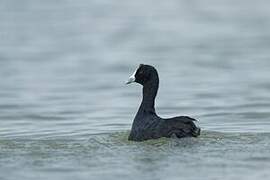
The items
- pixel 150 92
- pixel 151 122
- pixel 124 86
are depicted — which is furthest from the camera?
pixel 124 86

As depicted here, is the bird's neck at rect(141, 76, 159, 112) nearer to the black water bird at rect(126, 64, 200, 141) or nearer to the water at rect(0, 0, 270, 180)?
the black water bird at rect(126, 64, 200, 141)

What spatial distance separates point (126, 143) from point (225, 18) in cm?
2248

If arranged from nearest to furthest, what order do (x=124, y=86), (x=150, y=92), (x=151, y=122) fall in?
1. (x=151, y=122)
2. (x=150, y=92)
3. (x=124, y=86)

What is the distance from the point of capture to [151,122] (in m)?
16.5

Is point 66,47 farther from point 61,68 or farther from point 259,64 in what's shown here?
point 259,64

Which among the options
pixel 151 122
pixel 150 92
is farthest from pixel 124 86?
pixel 151 122

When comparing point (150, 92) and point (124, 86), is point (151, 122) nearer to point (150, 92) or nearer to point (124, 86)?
point (150, 92)

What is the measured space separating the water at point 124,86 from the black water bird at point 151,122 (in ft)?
0.54

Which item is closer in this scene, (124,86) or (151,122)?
(151,122)

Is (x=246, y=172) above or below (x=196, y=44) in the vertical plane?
below

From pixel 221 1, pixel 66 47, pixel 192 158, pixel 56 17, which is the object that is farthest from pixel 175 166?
pixel 221 1

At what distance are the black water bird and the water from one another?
0.16 metres

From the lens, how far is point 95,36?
34.8 m

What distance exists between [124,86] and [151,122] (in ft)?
27.7
